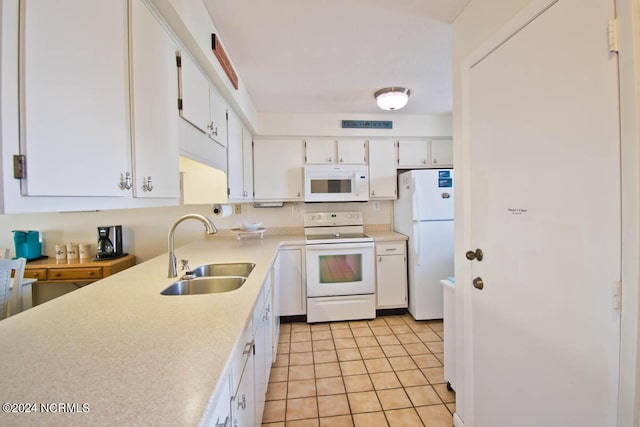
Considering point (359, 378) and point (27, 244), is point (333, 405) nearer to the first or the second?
point (359, 378)

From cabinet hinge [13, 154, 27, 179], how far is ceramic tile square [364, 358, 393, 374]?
2.27 meters

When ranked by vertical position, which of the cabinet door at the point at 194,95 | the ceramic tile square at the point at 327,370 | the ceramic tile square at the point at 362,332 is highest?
the cabinet door at the point at 194,95

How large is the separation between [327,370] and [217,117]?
2.11 m

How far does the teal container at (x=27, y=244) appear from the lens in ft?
8.89

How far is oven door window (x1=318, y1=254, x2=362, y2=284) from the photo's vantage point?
294 centimetres

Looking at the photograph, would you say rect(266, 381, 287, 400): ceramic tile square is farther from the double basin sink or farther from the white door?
the white door

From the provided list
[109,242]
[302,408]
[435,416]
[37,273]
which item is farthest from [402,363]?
[37,273]

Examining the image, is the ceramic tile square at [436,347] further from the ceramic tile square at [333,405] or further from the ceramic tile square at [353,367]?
the ceramic tile square at [333,405]

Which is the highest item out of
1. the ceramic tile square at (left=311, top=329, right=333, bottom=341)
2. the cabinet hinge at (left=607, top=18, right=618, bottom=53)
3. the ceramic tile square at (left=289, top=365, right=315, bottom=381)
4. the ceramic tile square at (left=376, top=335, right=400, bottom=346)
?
the cabinet hinge at (left=607, top=18, right=618, bottom=53)

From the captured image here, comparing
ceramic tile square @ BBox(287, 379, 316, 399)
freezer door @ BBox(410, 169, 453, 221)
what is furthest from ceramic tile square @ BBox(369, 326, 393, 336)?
freezer door @ BBox(410, 169, 453, 221)

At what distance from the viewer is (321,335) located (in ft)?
8.78

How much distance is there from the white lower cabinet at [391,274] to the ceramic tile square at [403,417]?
1364mm

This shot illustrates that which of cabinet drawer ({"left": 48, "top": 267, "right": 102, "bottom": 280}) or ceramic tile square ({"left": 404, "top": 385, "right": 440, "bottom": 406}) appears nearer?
ceramic tile square ({"left": 404, "top": 385, "right": 440, "bottom": 406})

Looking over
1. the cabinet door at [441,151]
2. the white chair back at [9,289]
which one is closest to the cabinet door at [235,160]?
the white chair back at [9,289]
